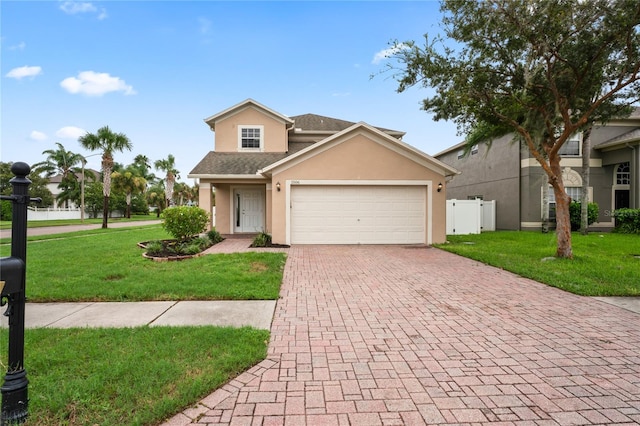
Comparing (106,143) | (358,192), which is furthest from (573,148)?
(106,143)

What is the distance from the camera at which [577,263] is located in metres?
8.57

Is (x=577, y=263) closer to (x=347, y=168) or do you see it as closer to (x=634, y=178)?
(x=347, y=168)

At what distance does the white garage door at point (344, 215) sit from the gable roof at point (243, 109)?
238 inches

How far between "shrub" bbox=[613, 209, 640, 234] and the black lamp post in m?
23.5

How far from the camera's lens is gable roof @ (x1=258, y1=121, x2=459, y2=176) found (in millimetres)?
12484

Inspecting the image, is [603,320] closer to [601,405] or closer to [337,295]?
[601,405]

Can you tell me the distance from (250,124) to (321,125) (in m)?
4.46

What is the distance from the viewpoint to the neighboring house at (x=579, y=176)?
57.1ft

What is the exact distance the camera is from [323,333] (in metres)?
4.12

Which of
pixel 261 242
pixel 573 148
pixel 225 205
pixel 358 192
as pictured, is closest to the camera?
pixel 261 242

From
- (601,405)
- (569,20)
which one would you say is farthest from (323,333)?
(569,20)

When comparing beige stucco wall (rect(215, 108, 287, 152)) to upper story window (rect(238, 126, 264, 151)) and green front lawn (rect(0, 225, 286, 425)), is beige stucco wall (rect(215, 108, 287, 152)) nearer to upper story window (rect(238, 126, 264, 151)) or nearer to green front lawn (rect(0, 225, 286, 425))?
upper story window (rect(238, 126, 264, 151))

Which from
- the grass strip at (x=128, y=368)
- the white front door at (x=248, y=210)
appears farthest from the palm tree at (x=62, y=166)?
the grass strip at (x=128, y=368)

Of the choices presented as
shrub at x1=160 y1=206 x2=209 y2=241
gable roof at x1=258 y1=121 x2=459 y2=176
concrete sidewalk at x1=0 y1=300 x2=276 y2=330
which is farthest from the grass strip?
gable roof at x1=258 y1=121 x2=459 y2=176
